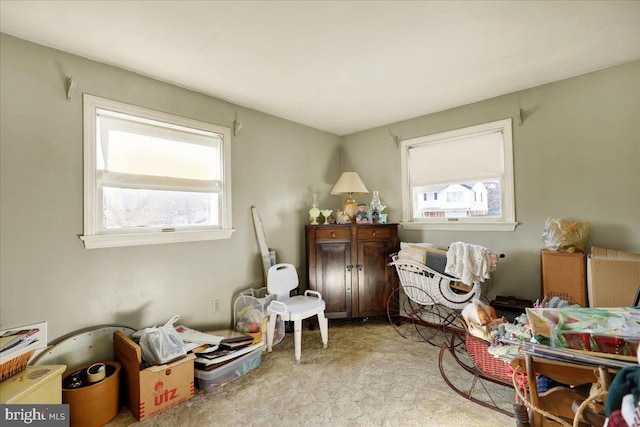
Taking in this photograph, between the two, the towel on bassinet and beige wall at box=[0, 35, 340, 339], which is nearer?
beige wall at box=[0, 35, 340, 339]

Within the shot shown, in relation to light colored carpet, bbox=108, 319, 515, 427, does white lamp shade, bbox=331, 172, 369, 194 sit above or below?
above

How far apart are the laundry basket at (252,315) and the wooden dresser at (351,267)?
2.04ft

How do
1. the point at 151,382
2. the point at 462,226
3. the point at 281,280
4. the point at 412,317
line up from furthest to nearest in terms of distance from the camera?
the point at 412,317 → the point at 462,226 → the point at 281,280 → the point at 151,382

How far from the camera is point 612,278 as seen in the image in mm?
1984

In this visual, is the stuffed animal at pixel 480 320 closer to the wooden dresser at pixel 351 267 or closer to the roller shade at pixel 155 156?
the wooden dresser at pixel 351 267

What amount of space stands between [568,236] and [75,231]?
374cm

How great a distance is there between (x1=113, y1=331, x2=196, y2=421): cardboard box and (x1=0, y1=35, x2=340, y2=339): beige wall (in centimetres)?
39

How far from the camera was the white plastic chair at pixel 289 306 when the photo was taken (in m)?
2.48

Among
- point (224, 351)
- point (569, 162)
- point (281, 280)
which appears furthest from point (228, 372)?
point (569, 162)

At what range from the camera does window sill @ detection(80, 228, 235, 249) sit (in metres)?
2.04

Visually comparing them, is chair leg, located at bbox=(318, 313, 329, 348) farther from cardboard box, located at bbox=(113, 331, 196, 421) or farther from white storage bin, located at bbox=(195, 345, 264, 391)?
cardboard box, located at bbox=(113, 331, 196, 421)

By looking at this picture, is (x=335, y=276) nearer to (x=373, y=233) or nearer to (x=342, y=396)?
(x=373, y=233)

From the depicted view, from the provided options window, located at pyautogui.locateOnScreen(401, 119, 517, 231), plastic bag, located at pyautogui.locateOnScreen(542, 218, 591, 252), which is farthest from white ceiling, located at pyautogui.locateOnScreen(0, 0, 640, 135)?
plastic bag, located at pyautogui.locateOnScreen(542, 218, 591, 252)

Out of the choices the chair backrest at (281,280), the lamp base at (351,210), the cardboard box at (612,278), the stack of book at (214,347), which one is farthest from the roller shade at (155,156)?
the cardboard box at (612,278)
